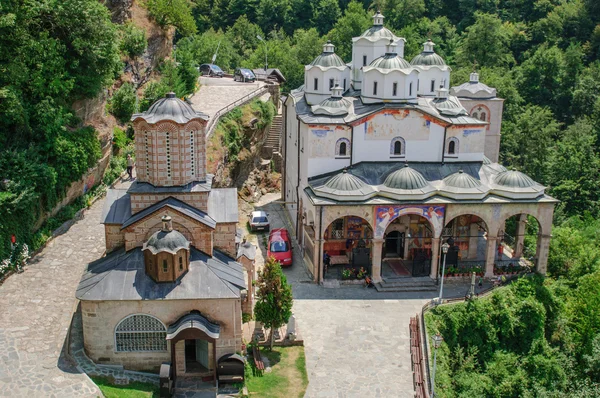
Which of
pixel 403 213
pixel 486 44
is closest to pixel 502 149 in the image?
pixel 486 44

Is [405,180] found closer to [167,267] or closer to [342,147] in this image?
[342,147]

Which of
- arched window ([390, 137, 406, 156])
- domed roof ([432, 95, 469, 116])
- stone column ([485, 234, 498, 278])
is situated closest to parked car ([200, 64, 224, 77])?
domed roof ([432, 95, 469, 116])

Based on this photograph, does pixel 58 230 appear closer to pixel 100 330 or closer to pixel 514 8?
pixel 100 330

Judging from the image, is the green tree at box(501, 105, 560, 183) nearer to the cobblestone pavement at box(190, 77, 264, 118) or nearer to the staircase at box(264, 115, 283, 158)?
the staircase at box(264, 115, 283, 158)

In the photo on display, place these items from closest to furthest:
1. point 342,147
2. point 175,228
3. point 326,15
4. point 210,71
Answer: point 175,228, point 342,147, point 210,71, point 326,15

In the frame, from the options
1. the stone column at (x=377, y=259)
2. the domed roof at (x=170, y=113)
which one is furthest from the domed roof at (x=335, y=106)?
the domed roof at (x=170, y=113)

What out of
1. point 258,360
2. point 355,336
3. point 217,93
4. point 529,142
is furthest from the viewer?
point 529,142

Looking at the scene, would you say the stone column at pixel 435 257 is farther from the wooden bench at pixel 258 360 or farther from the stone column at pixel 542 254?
the wooden bench at pixel 258 360
